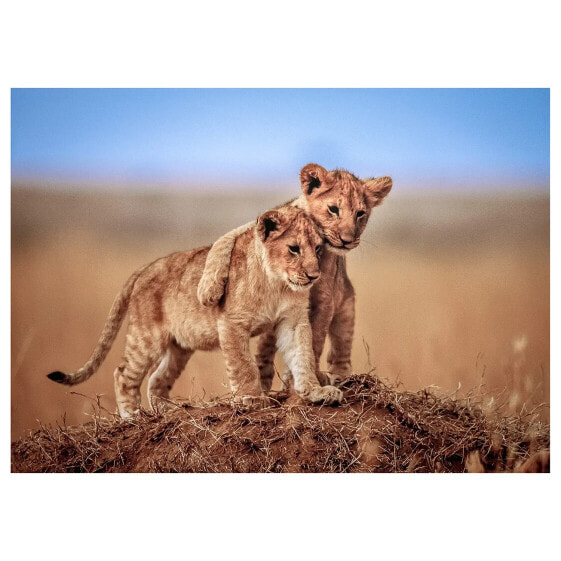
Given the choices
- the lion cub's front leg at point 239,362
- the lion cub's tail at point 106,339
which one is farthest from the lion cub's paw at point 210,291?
the lion cub's tail at point 106,339

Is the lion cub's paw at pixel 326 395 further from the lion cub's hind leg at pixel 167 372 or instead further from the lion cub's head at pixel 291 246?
the lion cub's hind leg at pixel 167 372

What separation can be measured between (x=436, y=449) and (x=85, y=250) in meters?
2.62

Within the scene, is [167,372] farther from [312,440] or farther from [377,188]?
[377,188]

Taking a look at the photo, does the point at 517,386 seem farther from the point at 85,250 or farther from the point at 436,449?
the point at 85,250

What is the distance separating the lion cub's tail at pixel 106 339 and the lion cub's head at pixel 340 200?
1278 millimetres

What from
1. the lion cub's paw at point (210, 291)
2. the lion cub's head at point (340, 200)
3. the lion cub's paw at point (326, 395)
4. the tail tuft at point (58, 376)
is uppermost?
the lion cub's head at point (340, 200)

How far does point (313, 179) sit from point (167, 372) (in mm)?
1627

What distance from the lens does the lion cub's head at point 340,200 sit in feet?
18.2

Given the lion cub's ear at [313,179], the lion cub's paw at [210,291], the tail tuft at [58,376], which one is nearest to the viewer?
the lion cub's paw at [210,291]

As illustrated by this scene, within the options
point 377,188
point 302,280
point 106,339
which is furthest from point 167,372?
point 377,188

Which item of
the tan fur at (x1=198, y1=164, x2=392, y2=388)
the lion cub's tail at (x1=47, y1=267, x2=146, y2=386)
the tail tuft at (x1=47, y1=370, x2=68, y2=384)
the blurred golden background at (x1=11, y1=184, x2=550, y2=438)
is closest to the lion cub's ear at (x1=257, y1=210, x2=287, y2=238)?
the tan fur at (x1=198, y1=164, x2=392, y2=388)

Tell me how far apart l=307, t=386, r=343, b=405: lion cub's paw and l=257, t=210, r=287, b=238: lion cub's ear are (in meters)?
1.00

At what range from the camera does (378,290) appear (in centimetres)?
588

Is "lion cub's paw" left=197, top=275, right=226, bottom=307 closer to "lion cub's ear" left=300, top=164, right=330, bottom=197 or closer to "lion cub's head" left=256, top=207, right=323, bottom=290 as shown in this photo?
"lion cub's head" left=256, top=207, right=323, bottom=290
